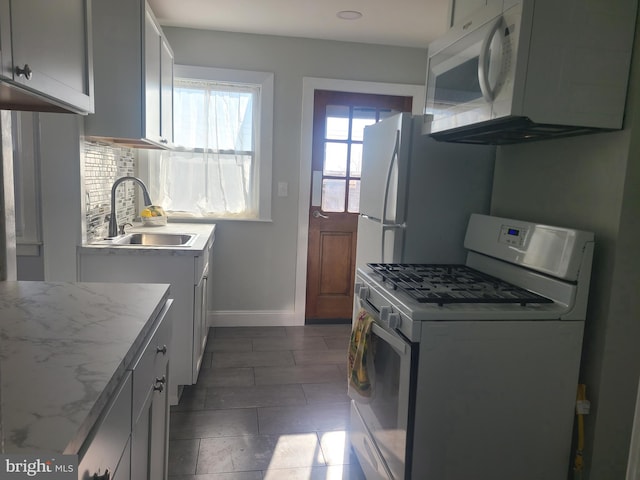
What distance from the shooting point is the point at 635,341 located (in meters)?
1.65

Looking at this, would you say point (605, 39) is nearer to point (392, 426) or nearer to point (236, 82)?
point (392, 426)

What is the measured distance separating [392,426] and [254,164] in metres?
2.77

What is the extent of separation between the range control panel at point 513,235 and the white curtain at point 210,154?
2421mm

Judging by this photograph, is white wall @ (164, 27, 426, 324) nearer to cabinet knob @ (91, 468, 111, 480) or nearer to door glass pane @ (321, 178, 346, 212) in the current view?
door glass pane @ (321, 178, 346, 212)

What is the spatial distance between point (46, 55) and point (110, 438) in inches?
37.0

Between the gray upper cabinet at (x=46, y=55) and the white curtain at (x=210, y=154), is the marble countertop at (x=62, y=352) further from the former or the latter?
the white curtain at (x=210, y=154)

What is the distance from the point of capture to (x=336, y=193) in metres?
4.20

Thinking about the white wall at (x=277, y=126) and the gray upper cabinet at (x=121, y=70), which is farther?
the white wall at (x=277, y=126)

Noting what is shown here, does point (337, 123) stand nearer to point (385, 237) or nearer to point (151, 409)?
point (385, 237)

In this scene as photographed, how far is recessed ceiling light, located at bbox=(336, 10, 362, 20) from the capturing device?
330cm

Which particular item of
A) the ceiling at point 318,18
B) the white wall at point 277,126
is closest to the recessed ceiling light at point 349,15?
the ceiling at point 318,18

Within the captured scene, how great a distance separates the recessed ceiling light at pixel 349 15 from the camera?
10.8 ft

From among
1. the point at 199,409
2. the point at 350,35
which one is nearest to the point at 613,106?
the point at 199,409

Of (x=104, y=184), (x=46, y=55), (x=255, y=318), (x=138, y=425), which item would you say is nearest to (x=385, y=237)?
(x=138, y=425)
